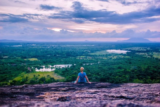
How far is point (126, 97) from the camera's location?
249 inches

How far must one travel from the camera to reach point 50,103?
5422mm

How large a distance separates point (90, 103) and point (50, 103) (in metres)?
1.65

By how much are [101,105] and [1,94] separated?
5.11m

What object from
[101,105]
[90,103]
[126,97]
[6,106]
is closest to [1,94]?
[6,106]

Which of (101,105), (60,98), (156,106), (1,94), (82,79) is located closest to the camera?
(156,106)

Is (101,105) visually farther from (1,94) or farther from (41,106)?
(1,94)

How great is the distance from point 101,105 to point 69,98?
5.42 ft

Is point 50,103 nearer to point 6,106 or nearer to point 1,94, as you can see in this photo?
point 6,106

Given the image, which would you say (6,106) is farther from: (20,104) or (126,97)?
(126,97)

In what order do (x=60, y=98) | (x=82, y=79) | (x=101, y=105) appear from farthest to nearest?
(x=82, y=79) → (x=60, y=98) → (x=101, y=105)

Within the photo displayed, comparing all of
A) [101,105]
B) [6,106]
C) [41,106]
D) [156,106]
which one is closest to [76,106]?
[101,105]

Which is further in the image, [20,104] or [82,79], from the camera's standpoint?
[82,79]

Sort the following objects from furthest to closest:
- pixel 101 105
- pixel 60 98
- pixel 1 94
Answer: pixel 1 94 → pixel 60 98 → pixel 101 105

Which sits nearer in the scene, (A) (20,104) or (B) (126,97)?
(A) (20,104)
